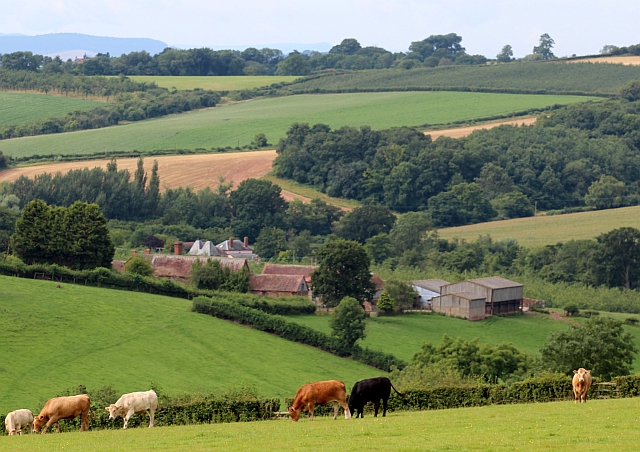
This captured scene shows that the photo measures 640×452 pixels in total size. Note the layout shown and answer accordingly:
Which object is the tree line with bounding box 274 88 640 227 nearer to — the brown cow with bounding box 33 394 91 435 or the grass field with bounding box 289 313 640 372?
the grass field with bounding box 289 313 640 372

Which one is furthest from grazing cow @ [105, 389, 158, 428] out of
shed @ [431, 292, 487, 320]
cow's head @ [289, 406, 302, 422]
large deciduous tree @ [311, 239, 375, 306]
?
shed @ [431, 292, 487, 320]

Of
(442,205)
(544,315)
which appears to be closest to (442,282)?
(544,315)

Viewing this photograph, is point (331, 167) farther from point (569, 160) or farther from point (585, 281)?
point (585, 281)

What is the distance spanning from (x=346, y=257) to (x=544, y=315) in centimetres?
1547

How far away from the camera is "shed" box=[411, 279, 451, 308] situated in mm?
84738

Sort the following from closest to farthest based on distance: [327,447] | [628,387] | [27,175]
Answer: [327,447] < [628,387] < [27,175]

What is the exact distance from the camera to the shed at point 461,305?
80188 millimetres

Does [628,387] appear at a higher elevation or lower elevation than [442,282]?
higher

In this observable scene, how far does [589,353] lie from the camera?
5094cm

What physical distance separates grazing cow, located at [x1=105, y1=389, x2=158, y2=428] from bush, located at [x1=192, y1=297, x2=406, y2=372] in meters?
32.4

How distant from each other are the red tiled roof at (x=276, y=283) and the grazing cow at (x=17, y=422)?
5154cm

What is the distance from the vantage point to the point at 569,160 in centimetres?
15750

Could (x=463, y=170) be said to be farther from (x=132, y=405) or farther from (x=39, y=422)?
(x=39, y=422)

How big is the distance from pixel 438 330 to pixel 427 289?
11.8 m
